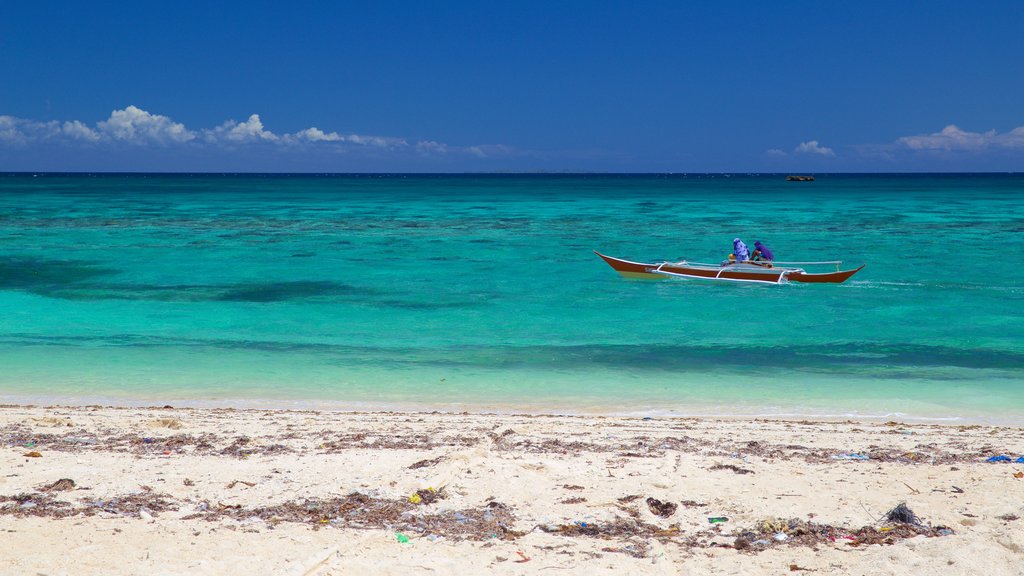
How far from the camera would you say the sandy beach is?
5.33 m

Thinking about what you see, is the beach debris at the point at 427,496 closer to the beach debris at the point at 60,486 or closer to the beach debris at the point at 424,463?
the beach debris at the point at 424,463

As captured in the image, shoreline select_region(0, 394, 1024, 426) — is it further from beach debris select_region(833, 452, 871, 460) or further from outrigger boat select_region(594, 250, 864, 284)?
outrigger boat select_region(594, 250, 864, 284)

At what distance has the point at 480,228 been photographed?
44.2 metres

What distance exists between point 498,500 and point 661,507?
3.80 feet

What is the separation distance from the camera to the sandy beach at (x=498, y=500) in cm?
533

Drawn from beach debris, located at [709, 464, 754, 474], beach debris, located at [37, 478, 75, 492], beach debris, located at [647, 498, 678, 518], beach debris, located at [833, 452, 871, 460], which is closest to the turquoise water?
beach debris, located at [833, 452, 871, 460]

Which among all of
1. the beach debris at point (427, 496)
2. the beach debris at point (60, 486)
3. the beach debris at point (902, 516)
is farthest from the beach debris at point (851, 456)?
the beach debris at point (60, 486)

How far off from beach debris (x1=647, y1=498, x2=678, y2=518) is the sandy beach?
21 millimetres

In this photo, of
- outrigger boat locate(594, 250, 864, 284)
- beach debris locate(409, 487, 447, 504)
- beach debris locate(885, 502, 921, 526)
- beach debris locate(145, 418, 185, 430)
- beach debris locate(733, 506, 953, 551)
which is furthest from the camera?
outrigger boat locate(594, 250, 864, 284)

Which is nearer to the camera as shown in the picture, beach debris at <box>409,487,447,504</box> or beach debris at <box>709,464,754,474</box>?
beach debris at <box>409,487,447,504</box>

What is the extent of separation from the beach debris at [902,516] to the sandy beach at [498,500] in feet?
0.08

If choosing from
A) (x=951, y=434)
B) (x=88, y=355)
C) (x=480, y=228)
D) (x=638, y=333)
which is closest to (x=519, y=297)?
(x=638, y=333)

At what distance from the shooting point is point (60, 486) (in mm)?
6516

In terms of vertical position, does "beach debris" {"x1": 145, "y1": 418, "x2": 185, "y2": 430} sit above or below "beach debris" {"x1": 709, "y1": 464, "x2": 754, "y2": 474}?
below
